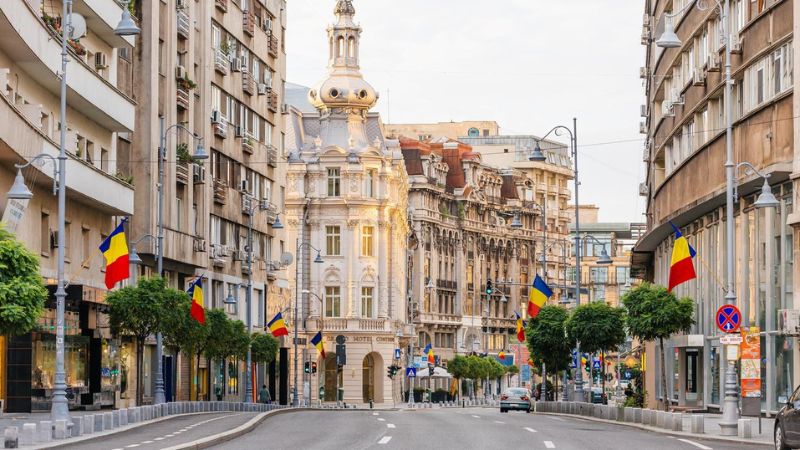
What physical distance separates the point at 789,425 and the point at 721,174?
22423 mm

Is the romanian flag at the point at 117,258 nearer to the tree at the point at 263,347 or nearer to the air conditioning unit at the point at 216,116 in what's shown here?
the air conditioning unit at the point at 216,116

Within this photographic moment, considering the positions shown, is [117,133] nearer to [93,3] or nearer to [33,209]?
[93,3]

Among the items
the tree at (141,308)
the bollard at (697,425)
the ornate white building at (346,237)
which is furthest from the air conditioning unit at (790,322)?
the ornate white building at (346,237)

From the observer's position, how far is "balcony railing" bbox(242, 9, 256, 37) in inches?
2968

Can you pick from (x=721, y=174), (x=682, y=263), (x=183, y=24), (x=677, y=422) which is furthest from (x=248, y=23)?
(x=677, y=422)

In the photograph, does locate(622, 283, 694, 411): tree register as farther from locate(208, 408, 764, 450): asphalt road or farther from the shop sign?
the shop sign

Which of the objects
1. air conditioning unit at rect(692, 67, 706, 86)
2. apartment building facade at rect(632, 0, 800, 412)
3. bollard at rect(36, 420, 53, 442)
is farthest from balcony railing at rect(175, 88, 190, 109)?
bollard at rect(36, 420, 53, 442)

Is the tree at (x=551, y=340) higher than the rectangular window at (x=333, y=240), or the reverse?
the rectangular window at (x=333, y=240)

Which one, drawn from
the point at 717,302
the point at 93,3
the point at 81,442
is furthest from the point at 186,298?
the point at 81,442

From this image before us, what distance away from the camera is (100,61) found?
176 ft

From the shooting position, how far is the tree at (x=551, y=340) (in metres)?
69.9

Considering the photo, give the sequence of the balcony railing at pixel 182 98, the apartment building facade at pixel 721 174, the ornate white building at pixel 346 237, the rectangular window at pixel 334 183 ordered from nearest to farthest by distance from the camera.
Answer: the apartment building facade at pixel 721 174, the balcony railing at pixel 182 98, the ornate white building at pixel 346 237, the rectangular window at pixel 334 183

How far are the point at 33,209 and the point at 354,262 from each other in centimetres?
6677

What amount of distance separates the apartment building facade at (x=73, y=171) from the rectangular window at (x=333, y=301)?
5292 cm
